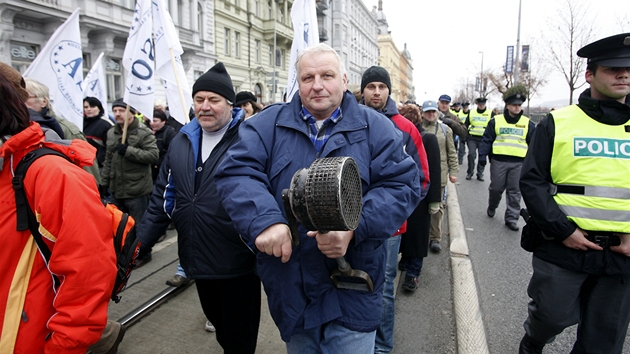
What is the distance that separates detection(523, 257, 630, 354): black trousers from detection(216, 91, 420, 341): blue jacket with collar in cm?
132

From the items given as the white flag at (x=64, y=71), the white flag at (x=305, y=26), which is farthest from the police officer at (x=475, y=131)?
the white flag at (x=64, y=71)

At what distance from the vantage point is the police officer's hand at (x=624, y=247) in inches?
88.0

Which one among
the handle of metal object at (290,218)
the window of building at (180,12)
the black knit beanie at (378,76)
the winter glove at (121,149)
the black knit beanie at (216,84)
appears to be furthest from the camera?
the window of building at (180,12)

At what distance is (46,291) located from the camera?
1671 mm

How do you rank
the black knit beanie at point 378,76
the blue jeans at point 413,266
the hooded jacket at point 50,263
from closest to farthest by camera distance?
the hooded jacket at point 50,263, the black knit beanie at point 378,76, the blue jeans at point 413,266

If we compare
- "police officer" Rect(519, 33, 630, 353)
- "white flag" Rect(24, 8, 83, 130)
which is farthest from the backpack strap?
"white flag" Rect(24, 8, 83, 130)

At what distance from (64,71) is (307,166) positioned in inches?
209

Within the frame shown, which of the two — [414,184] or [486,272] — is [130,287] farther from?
[486,272]

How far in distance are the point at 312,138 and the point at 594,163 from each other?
1753 mm

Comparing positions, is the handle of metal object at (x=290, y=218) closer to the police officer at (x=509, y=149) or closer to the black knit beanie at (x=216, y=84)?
the black knit beanie at (x=216, y=84)

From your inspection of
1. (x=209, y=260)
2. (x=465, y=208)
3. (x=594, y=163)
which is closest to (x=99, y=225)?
(x=209, y=260)

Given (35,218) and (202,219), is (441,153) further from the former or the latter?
(35,218)

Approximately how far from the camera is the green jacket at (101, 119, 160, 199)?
4.79 meters

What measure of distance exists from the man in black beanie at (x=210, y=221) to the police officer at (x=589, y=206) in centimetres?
191
